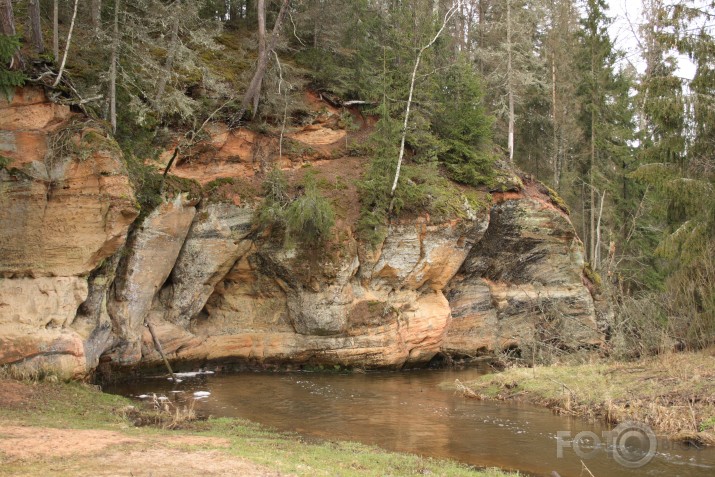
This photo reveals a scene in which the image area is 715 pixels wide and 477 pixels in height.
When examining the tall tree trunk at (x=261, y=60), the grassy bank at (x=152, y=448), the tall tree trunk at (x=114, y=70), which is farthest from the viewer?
the tall tree trunk at (x=261, y=60)

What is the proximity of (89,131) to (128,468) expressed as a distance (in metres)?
11.4

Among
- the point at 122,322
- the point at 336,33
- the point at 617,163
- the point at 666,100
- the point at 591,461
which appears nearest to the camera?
the point at 591,461

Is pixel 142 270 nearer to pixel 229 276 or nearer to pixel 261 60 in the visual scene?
pixel 229 276

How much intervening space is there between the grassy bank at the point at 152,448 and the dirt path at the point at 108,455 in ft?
0.04

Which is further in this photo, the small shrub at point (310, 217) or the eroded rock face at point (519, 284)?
the eroded rock face at point (519, 284)

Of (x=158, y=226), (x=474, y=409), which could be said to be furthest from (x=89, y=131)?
(x=474, y=409)

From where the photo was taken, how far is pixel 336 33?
26.6 m

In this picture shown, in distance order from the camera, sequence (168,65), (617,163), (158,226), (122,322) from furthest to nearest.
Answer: (617,163) → (168,65) → (158,226) → (122,322)

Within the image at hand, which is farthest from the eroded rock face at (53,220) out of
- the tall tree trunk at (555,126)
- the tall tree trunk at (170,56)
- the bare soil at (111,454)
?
the tall tree trunk at (555,126)

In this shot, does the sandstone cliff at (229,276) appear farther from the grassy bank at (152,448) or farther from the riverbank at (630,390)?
the riverbank at (630,390)

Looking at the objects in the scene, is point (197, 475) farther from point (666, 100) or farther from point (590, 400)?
point (666, 100)

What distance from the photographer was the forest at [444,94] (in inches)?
642

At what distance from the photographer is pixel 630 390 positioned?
14.3 metres

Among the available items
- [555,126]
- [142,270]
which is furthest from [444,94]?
[142,270]
